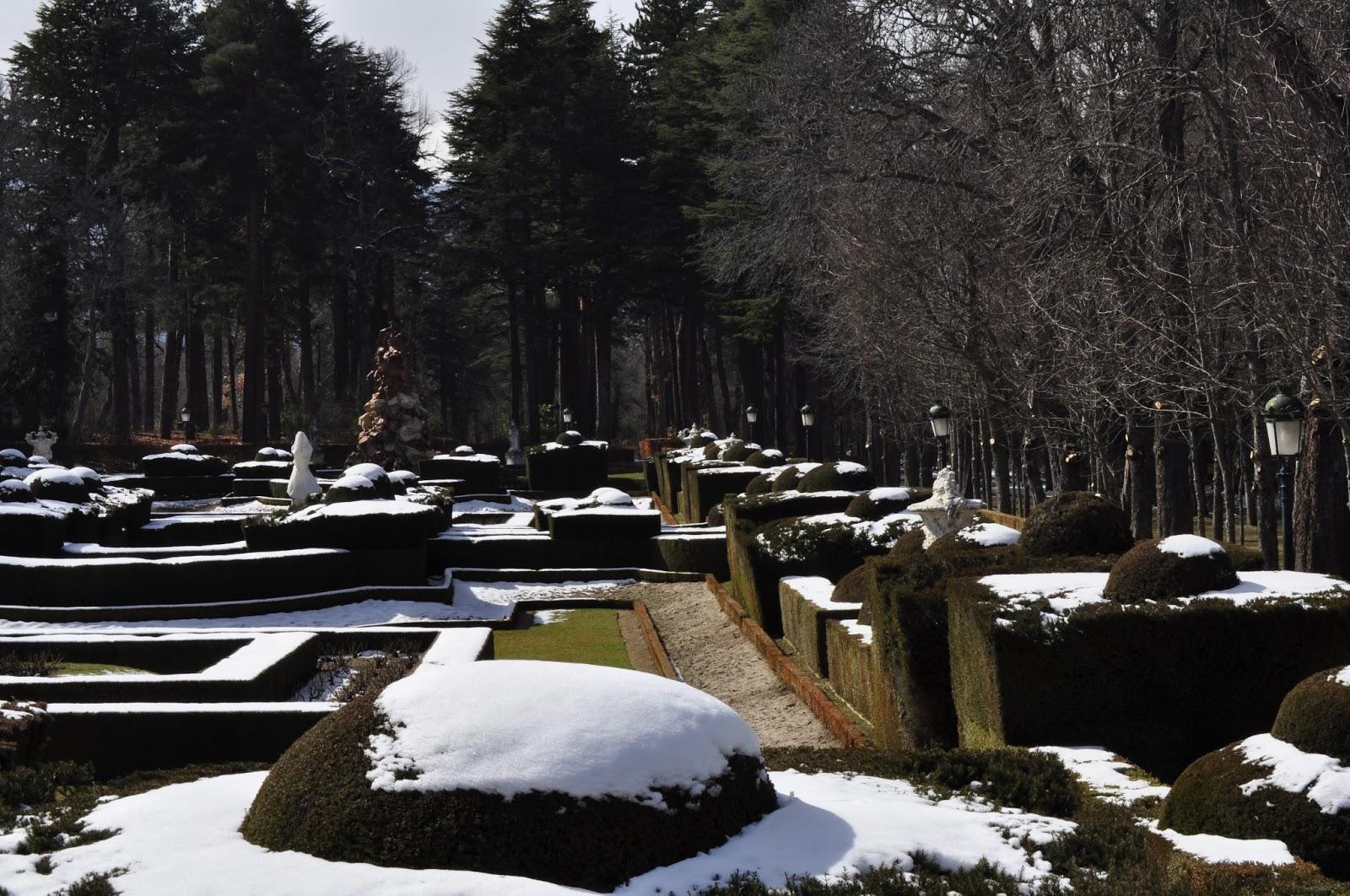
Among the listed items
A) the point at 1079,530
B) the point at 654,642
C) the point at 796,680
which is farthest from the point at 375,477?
the point at 1079,530

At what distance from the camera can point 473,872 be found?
209 inches

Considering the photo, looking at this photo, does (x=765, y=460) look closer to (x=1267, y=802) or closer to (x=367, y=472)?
(x=367, y=472)

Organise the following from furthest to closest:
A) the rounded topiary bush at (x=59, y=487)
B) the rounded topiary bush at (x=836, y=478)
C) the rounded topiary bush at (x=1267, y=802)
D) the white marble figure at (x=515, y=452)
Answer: the white marble figure at (x=515, y=452), the rounded topiary bush at (x=59, y=487), the rounded topiary bush at (x=836, y=478), the rounded topiary bush at (x=1267, y=802)

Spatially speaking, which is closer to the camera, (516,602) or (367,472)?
(516,602)

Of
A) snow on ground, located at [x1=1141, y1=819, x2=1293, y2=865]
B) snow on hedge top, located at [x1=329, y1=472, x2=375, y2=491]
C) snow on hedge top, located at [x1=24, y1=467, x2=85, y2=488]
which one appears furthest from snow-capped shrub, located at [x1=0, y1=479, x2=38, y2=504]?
snow on ground, located at [x1=1141, y1=819, x2=1293, y2=865]

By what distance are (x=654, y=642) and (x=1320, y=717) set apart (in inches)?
466

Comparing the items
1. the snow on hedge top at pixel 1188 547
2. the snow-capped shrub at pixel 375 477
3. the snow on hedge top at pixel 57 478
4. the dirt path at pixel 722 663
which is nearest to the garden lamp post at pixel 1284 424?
the snow on hedge top at pixel 1188 547

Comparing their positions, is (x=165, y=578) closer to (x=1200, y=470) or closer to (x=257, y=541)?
(x=257, y=541)

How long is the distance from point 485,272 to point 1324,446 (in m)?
44.0

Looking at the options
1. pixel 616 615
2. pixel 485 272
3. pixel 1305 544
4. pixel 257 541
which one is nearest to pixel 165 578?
pixel 257 541

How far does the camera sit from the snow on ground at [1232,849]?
5551 millimetres

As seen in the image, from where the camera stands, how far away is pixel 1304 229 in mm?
12625

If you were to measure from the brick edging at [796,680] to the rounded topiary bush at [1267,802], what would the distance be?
5.13 meters

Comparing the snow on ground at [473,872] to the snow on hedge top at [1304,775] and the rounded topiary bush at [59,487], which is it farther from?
the rounded topiary bush at [59,487]
